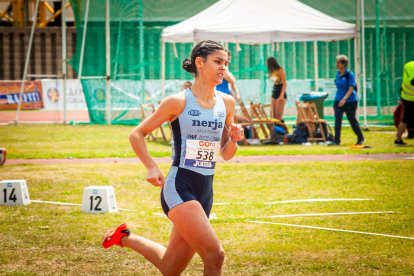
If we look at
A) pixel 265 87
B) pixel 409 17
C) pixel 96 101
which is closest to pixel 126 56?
pixel 96 101

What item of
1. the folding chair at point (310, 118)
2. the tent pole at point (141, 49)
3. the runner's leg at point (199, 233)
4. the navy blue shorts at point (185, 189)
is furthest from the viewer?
the tent pole at point (141, 49)

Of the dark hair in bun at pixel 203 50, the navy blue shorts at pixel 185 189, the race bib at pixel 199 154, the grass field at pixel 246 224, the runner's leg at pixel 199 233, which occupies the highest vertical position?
the dark hair in bun at pixel 203 50

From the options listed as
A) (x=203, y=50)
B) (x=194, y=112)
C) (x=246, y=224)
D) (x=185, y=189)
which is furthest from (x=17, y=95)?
(x=185, y=189)

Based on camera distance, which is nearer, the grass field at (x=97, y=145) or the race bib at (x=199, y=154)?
the race bib at (x=199, y=154)

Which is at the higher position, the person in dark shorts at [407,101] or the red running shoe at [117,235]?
the person in dark shorts at [407,101]

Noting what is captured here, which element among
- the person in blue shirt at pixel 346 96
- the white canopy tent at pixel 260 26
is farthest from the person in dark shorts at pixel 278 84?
the person in blue shirt at pixel 346 96

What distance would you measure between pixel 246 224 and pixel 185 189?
111 inches

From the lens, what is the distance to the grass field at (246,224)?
516 centimetres

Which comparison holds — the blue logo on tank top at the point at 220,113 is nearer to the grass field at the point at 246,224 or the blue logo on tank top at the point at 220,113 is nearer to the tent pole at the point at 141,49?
the grass field at the point at 246,224

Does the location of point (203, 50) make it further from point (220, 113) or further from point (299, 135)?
point (299, 135)

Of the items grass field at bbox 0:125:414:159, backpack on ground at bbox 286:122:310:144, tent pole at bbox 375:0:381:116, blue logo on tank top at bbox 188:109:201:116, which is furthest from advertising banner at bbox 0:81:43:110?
blue logo on tank top at bbox 188:109:201:116

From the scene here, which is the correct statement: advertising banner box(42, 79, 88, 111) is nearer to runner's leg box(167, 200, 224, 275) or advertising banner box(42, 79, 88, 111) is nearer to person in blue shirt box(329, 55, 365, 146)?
person in blue shirt box(329, 55, 365, 146)

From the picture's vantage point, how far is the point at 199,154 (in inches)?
165

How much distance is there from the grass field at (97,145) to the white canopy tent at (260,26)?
3.19 metres
